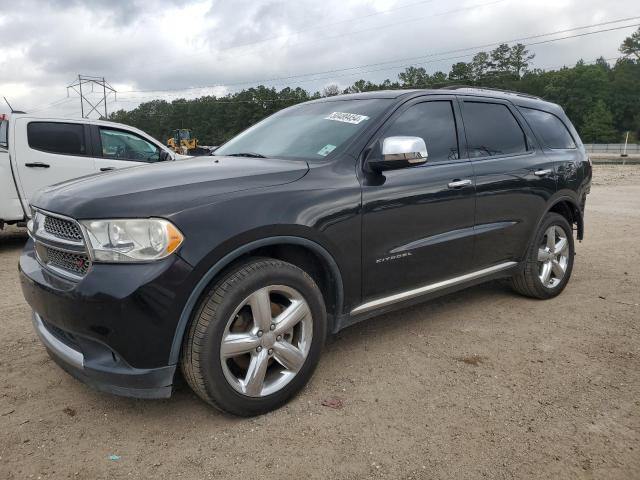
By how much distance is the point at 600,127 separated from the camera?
255 ft

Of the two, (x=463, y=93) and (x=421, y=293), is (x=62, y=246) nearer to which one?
(x=421, y=293)

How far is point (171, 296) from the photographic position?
220 centimetres

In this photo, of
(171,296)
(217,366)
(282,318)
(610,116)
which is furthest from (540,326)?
(610,116)

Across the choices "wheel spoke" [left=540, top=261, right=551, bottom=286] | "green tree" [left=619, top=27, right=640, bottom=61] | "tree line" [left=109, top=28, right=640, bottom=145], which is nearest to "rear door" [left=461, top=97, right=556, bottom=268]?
"wheel spoke" [left=540, top=261, right=551, bottom=286]

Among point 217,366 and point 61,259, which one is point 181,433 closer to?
point 217,366

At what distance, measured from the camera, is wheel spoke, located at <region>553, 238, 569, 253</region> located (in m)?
4.48

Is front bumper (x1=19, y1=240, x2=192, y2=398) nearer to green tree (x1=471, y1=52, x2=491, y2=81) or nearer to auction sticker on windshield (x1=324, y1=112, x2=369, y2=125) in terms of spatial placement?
auction sticker on windshield (x1=324, y1=112, x2=369, y2=125)

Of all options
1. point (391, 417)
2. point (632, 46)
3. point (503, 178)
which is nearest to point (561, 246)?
point (503, 178)

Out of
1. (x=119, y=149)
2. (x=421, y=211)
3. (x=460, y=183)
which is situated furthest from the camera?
(x=119, y=149)

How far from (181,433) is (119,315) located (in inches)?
28.4

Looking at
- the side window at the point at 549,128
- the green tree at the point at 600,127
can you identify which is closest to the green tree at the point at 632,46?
the green tree at the point at 600,127

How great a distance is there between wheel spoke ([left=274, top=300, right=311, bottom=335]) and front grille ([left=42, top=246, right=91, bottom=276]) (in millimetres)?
931

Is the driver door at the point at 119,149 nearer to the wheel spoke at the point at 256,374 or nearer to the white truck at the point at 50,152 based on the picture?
the white truck at the point at 50,152

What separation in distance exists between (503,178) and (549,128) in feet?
3.72
